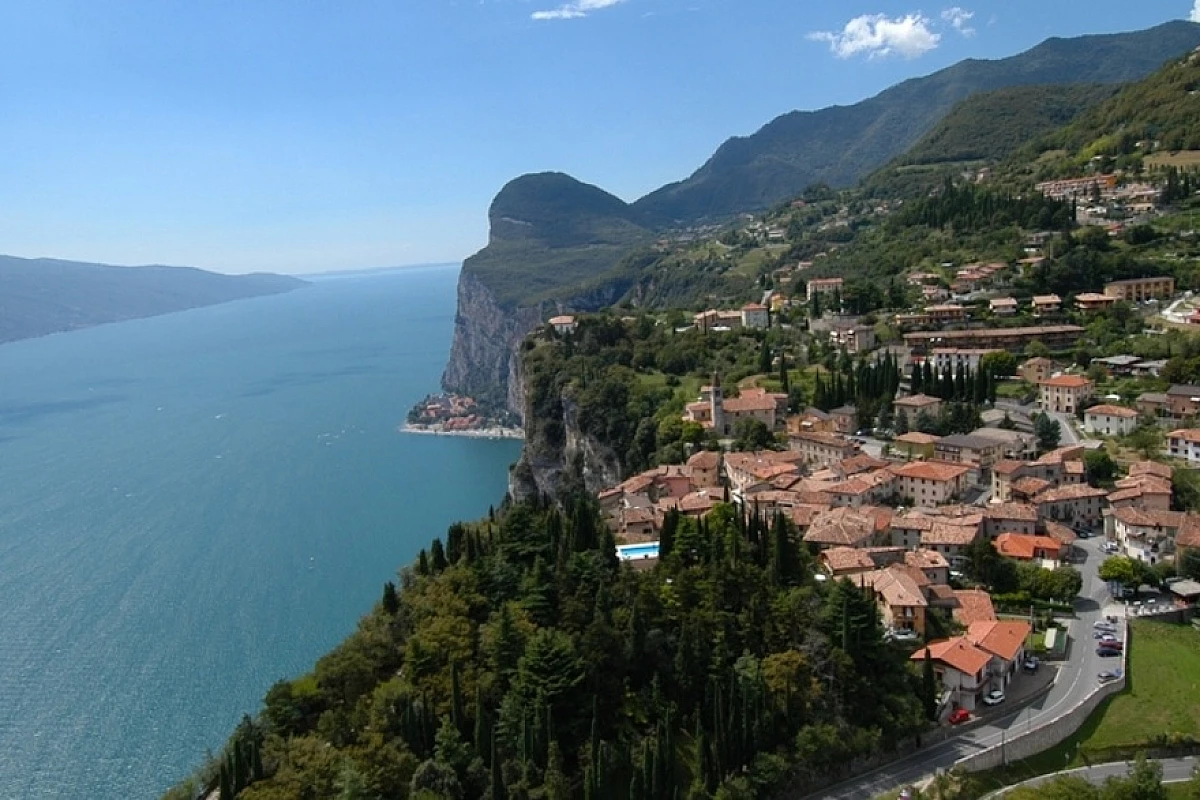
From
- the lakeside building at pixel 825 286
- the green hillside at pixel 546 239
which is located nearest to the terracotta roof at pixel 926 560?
the lakeside building at pixel 825 286

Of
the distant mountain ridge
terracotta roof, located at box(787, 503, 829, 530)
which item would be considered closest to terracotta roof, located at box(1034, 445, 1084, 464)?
terracotta roof, located at box(787, 503, 829, 530)

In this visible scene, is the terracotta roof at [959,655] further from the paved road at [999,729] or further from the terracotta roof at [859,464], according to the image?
the terracotta roof at [859,464]

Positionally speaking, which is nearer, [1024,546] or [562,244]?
[1024,546]

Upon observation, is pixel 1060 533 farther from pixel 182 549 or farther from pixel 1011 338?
pixel 182 549

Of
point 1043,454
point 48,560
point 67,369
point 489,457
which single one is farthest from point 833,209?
point 67,369

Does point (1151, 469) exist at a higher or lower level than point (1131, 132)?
lower

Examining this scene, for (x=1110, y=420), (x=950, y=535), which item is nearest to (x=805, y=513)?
(x=950, y=535)

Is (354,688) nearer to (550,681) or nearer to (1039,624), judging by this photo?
(550,681)
